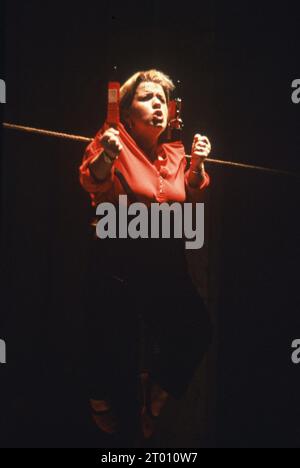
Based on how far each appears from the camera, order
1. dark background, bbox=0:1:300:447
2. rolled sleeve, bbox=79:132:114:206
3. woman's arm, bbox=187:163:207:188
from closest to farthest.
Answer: dark background, bbox=0:1:300:447, rolled sleeve, bbox=79:132:114:206, woman's arm, bbox=187:163:207:188

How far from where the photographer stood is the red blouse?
3.34m

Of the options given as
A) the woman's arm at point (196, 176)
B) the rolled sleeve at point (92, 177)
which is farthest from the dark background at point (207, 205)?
the woman's arm at point (196, 176)

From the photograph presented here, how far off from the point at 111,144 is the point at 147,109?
1.05ft

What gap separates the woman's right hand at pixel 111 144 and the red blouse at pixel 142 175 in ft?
0.12

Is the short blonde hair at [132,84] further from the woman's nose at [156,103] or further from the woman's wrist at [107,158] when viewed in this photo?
the woman's wrist at [107,158]

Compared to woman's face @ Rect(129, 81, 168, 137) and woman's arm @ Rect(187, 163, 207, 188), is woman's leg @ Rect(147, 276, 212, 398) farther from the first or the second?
woman's face @ Rect(129, 81, 168, 137)

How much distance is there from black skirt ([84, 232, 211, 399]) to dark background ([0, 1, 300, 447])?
102 mm

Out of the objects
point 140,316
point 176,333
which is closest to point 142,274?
point 140,316

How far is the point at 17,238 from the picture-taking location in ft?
10.4

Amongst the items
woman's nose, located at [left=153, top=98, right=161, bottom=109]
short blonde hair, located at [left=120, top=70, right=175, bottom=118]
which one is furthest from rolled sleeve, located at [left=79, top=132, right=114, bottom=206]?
woman's nose, located at [left=153, top=98, right=161, bottom=109]

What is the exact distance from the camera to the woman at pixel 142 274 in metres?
3.36
